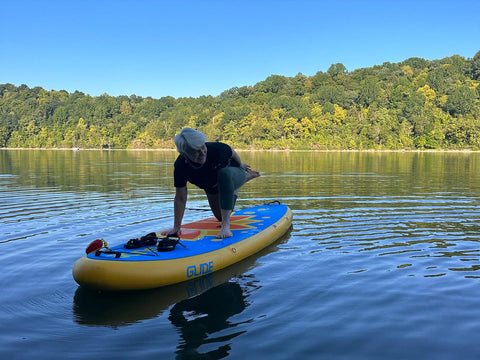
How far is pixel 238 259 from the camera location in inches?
267

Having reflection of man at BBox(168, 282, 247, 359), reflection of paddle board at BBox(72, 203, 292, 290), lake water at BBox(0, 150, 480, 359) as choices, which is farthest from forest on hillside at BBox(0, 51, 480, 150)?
reflection of man at BBox(168, 282, 247, 359)

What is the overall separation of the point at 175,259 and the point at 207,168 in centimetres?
177

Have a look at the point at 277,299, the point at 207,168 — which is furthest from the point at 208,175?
the point at 277,299

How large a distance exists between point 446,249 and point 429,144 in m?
93.5

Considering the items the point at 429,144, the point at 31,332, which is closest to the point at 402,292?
the point at 31,332

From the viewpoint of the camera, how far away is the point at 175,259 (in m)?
5.70

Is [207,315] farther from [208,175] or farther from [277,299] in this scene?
[208,175]

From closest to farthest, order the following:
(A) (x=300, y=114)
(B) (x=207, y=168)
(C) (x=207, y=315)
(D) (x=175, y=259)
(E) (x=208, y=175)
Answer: (C) (x=207, y=315)
(D) (x=175, y=259)
(B) (x=207, y=168)
(E) (x=208, y=175)
(A) (x=300, y=114)

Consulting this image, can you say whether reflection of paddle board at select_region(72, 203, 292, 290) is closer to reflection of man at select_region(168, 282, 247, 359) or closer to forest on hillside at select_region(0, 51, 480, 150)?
reflection of man at select_region(168, 282, 247, 359)

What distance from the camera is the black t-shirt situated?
21.9ft

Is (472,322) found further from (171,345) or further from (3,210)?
(3,210)

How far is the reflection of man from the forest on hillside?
94658 millimetres

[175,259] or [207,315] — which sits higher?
[175,259]

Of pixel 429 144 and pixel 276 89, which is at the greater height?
pixel 276 89
